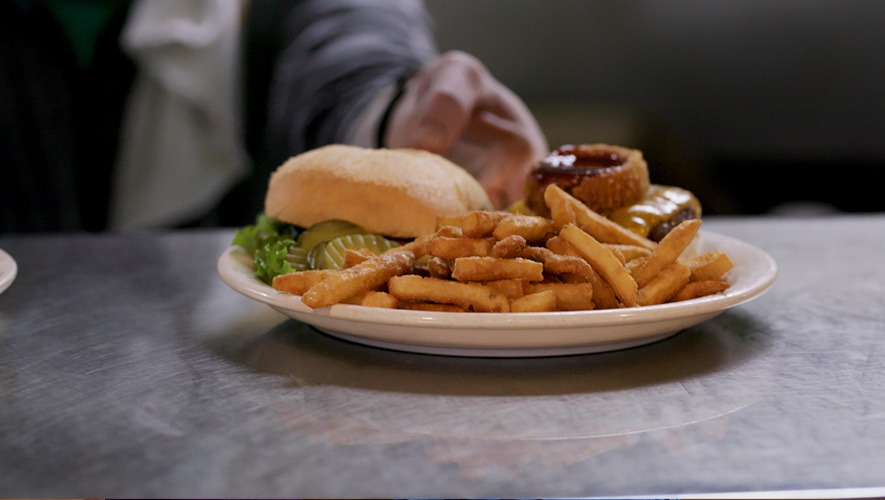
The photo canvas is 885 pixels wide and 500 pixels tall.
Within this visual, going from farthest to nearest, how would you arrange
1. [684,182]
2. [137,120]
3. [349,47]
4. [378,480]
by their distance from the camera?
[684,182] → [137,120] → [349,47] → [378,480]

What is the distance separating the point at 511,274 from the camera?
102 cm

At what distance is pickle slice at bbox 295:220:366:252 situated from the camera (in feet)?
4.80

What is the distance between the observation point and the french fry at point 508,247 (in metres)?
1.02

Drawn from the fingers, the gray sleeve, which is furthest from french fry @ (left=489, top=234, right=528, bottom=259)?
the gray sleeve

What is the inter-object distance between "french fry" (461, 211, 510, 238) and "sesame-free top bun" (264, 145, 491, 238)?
0.40m

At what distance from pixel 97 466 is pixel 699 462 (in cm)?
56

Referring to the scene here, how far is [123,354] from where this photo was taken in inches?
44.1

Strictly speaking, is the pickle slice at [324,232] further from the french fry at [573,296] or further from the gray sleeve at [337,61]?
the gray sleeve at [337,61]

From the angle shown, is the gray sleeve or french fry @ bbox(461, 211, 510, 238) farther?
the gray sleeve

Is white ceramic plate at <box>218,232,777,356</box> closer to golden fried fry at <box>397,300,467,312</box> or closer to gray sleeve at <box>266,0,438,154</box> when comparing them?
golden fried fry at <box>397,300,467,312</box>

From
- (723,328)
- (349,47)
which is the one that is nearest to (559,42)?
(349,47)

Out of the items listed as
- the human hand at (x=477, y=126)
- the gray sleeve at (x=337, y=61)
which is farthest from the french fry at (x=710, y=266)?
the gray sleeve at (x=337, y=61)

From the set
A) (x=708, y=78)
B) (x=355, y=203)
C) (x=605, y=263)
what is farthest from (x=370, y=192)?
(x=708, y=78)

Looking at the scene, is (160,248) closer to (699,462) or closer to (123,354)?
(123,354)
